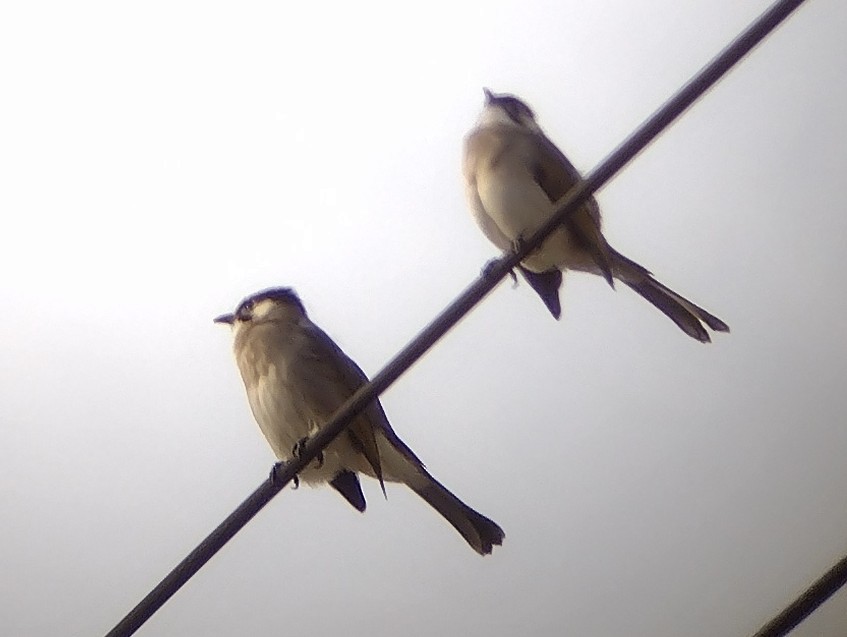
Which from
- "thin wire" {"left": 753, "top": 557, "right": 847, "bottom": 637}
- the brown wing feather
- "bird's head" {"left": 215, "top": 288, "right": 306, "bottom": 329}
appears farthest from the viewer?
"bird's head" {"left": 215, "top": 288, "right": 306, "bottom": 329}

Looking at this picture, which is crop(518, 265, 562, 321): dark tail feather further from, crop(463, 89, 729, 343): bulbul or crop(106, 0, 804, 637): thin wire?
crop(106, 0, 804, 637): thin wire

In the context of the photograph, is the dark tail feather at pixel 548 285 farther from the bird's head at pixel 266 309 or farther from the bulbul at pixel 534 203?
the bird's head at pixel 266 309

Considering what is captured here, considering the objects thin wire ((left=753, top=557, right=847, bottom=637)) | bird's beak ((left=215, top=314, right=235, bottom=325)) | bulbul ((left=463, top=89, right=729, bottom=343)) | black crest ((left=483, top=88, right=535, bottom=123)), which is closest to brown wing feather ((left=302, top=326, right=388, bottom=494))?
bird's beak ((left=215, top=314, right=235, bottom=325))

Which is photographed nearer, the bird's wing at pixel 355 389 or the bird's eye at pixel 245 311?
the bird's wing at pixel 355 389

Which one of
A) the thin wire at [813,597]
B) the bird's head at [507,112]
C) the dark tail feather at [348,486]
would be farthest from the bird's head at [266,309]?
the thin wire at [813,597]

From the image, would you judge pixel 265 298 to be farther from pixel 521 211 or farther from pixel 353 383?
pixel 521 211

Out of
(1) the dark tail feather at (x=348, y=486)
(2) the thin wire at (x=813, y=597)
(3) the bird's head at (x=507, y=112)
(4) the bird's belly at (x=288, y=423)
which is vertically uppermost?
(3) the bird's head at (x=507, y=112)

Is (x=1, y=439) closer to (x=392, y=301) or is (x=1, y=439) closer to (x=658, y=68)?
(x=392, y=301)

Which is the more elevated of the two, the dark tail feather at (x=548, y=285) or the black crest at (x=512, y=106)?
the black crest at (x=512, y=106)

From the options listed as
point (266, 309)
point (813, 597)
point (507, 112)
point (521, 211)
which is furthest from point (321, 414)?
point (813, 597)
